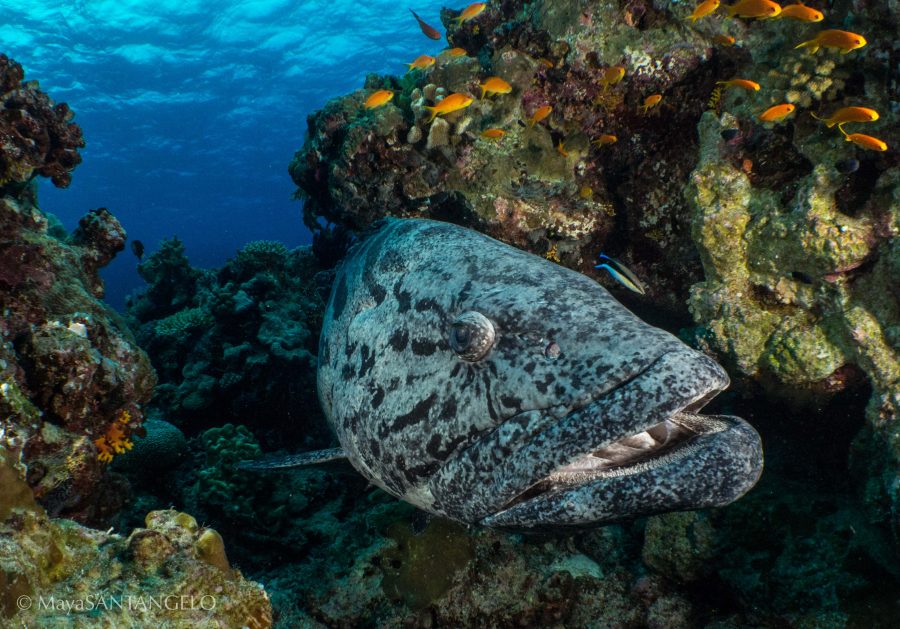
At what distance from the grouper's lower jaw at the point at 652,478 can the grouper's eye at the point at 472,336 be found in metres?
0.77

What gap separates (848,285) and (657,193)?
2055 mm

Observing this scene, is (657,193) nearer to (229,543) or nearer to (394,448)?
(394,448)

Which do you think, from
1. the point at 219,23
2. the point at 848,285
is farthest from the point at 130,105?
the point at 848,285

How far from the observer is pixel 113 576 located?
2.13 metres

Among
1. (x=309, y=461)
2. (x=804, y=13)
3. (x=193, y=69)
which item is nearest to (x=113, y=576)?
(x=309, y=461)

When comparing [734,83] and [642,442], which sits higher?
[734,83]

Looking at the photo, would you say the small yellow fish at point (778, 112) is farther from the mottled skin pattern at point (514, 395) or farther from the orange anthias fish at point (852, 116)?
the mottled skin pattern at point (514, 395)

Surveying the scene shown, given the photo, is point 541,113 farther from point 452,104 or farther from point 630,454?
point 630,454

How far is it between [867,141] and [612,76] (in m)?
2.40

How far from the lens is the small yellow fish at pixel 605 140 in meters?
5.23

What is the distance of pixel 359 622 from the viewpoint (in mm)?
3744

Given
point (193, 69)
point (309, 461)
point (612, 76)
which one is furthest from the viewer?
point (193, 69)

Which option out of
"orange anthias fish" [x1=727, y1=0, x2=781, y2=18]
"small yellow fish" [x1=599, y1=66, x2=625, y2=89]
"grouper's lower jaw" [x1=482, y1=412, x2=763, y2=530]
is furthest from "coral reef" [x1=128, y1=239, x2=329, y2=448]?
"orange anthias fish" [x1=727, y1=0, x2=781, y2=18]

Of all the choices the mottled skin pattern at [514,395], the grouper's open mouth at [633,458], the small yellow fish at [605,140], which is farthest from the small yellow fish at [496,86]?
the grouper's open mouth at [633,458]
